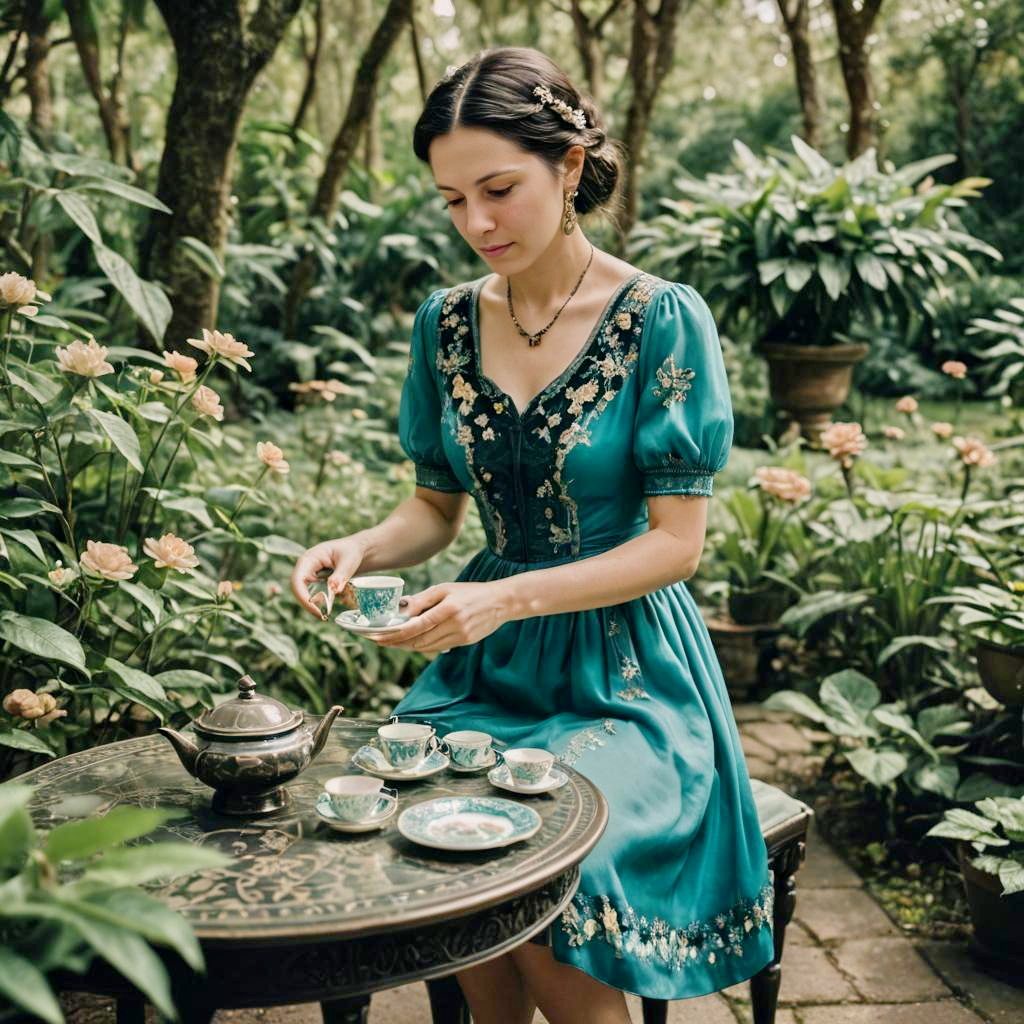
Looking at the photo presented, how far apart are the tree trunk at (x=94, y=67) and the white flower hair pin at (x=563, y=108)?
2.35m

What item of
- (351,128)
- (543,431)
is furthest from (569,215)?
(351,128)

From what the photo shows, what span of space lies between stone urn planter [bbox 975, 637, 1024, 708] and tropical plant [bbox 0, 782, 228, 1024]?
2141 mm

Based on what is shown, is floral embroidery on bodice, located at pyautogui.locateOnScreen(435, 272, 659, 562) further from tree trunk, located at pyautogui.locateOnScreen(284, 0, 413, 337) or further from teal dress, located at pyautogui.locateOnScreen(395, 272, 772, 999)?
tree trunk, located at pyautogui.locateOnScreen(284, 0, 413, 337)

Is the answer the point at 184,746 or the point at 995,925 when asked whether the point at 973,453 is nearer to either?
the point at 995,925

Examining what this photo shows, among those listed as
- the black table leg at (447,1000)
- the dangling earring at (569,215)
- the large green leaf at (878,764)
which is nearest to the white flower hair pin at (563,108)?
the dangling earring at (569,215)

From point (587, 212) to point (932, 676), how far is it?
182cm

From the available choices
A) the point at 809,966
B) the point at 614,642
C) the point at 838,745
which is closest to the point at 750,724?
the point at 838,745

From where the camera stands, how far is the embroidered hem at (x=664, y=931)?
1437mm

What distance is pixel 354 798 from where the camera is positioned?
4.25ft

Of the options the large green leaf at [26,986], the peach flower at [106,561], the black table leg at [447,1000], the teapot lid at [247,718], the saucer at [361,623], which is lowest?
the black table leg at [447,1000]

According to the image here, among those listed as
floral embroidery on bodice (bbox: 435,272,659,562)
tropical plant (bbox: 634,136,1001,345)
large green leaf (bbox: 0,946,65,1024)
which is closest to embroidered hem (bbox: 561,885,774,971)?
floral embroidery on bodice (bbox: 435,272,659,562)

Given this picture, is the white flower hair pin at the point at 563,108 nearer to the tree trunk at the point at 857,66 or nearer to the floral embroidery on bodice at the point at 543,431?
the floral embroidery on bodice at the point at 543,431

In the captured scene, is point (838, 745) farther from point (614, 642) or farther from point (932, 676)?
point (614, 642)

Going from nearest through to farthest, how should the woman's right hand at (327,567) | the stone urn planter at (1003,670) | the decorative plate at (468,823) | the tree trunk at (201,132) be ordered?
the decorative plate at (468,823)
the woman's right hand at (327,567)
the stone urn planter at (1003,670)
the tree trunk at (201,132)
